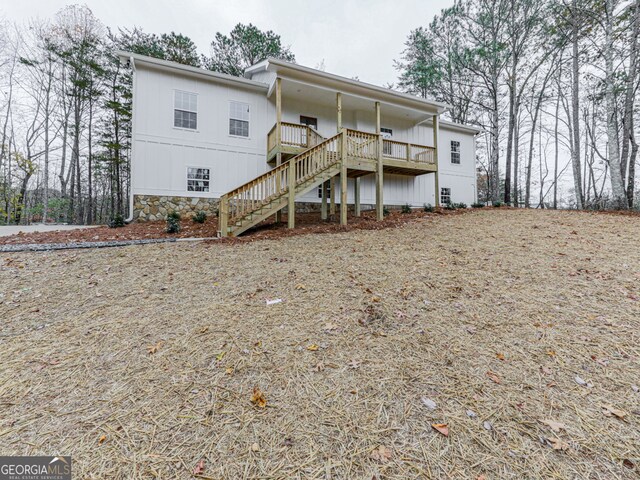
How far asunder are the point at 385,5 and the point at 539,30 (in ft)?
26.6

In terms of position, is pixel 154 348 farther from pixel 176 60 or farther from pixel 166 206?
pixel 176 60

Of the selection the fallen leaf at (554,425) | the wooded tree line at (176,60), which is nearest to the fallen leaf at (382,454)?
the fallen leaf at (554,425)

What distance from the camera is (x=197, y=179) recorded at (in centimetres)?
1016

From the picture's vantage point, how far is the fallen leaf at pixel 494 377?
6.84ft

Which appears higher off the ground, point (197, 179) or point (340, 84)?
point (340, 84)

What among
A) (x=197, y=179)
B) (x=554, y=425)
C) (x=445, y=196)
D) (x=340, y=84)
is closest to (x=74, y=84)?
(x=197, y=179)

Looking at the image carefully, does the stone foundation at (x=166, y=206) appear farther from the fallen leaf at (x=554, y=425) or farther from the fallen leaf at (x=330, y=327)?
the fallen leaf at (x=554, y=425)

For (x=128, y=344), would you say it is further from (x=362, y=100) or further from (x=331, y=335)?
(x=362, y=100)

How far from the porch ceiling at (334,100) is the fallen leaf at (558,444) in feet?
34.9

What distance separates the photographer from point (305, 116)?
11734 millimetres

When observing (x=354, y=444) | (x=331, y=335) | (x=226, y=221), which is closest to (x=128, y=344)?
(x=331, y=335)

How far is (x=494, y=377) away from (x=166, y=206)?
10.5 m

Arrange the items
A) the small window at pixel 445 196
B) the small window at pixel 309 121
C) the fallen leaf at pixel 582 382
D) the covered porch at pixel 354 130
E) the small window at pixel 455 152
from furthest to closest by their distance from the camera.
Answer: the small window at pixel 455 152, the small window at pixel 445 196, the small window at pixel 309 121, the covered porch at pixel 354 130, the fallen leaf at pixel 582 382

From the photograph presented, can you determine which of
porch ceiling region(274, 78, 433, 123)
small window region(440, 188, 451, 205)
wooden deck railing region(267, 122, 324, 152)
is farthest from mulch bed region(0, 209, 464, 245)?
small window region(440, 188, 451, 205)
